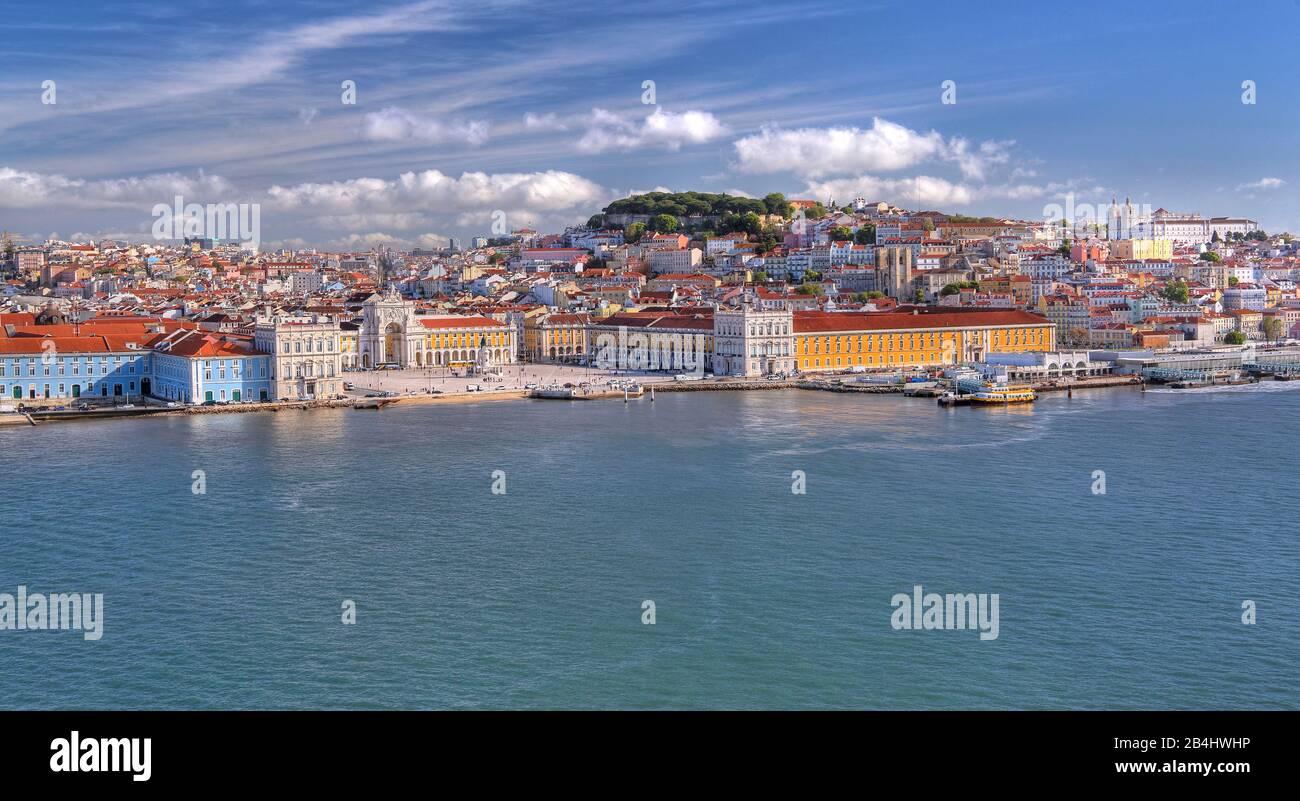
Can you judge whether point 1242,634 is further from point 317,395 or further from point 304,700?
point 317,395

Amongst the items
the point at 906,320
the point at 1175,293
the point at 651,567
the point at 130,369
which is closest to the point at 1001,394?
the point at 906,320

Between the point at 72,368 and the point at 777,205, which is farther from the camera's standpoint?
the point at 777,205

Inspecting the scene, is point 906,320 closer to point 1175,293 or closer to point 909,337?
point 909,337

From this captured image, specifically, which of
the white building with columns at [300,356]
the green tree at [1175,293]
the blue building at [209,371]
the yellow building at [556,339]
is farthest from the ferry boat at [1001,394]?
the green tree at [1175,293]

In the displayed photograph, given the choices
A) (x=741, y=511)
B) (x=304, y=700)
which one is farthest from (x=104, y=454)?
(x=304, y=700)

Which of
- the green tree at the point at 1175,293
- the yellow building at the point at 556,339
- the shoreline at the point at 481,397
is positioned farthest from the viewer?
the green tree at the point at 1175,293

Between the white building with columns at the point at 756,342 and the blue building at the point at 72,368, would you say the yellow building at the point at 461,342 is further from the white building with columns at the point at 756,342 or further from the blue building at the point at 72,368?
the blue building at the point at 72,368
